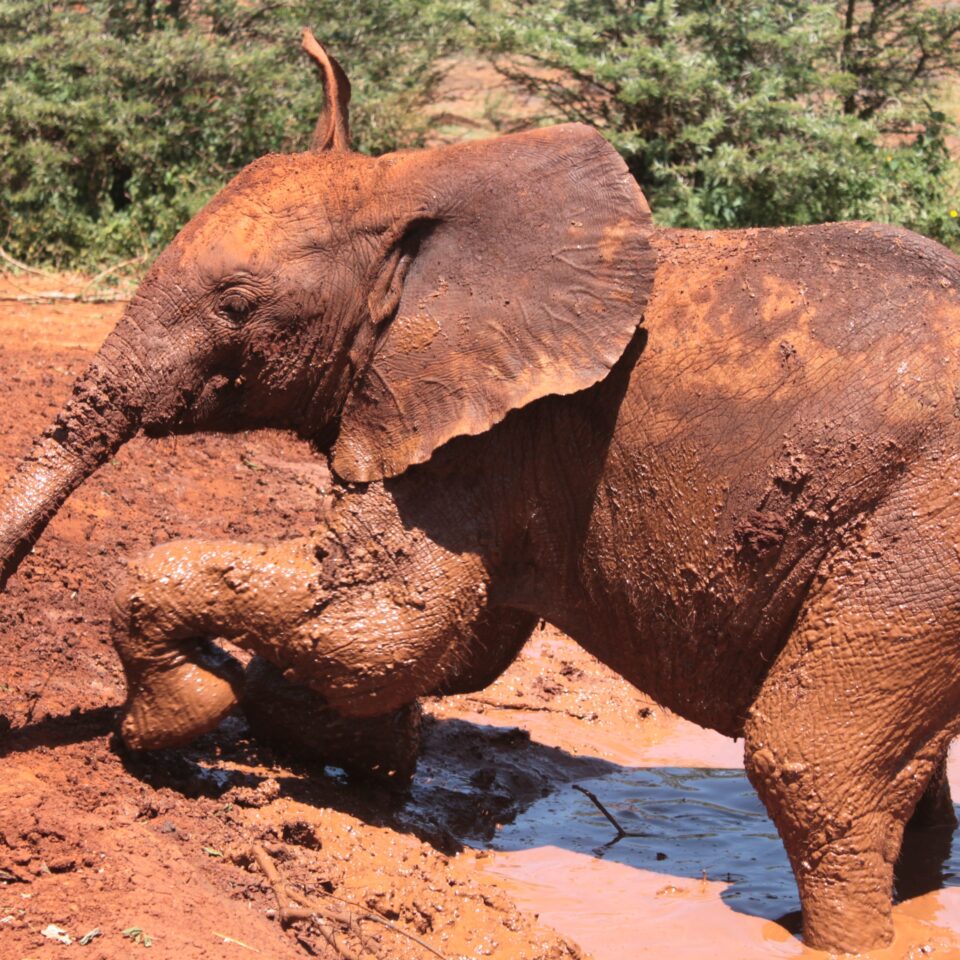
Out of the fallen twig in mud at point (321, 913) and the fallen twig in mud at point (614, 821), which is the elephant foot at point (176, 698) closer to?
the fallen twig in mud at point (321, 913)

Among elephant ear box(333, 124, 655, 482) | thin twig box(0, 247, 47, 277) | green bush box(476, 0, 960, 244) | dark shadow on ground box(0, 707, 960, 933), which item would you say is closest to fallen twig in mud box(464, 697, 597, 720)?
dark shadow on ground box(0, 707, 960, 933)

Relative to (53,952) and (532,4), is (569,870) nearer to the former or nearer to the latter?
(53,952)

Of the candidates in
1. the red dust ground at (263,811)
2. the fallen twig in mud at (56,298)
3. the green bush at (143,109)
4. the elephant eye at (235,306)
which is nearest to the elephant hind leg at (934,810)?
the red dust ground at (263,811)

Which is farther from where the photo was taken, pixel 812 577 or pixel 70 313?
pixel 70 313

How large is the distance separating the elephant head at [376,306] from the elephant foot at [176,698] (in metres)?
0.60

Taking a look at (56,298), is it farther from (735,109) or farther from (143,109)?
(735,109)

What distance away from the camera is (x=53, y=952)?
147 inches

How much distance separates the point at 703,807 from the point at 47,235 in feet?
27.1

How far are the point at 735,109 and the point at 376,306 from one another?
874 cm

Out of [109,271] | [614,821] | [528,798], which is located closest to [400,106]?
[109,271]

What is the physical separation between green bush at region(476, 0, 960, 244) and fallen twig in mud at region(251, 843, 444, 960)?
8853 mm

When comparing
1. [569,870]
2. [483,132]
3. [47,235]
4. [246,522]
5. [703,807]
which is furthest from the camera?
[483,132]

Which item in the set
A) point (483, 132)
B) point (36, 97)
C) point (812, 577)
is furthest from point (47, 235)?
point (812, 577)

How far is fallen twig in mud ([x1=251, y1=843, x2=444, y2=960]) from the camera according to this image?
14.8 ft
